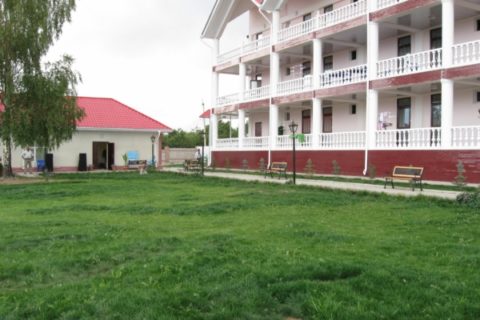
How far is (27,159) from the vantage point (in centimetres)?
3130

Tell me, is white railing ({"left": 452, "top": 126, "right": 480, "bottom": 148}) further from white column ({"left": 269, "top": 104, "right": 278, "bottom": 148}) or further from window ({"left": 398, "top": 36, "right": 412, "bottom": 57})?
→ white column ({"left": 269, "top": 104, "right": 278, "bottom": 148})

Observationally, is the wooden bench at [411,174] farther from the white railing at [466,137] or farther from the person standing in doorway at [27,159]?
the person standing in doorway at [27,159]

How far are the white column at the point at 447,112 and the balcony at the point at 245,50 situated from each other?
Answer: 538 inches

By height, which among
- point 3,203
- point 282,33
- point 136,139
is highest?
point 282,33

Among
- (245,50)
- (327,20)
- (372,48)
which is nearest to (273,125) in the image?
(245,50)

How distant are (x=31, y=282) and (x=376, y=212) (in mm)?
7621

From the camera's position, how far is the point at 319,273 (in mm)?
5551

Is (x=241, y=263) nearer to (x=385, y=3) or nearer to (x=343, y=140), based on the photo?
(x=343, y=140)

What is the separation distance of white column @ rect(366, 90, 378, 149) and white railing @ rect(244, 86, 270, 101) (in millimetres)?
8781

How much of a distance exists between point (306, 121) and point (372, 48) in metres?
9.00

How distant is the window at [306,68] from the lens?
30.9 metres

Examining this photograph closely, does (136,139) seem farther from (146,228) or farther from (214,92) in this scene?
(146,228)

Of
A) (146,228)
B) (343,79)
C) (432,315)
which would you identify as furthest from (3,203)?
(343,79)

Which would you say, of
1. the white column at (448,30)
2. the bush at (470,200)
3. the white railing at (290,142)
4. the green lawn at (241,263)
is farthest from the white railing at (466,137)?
the white railing at (290,142)
